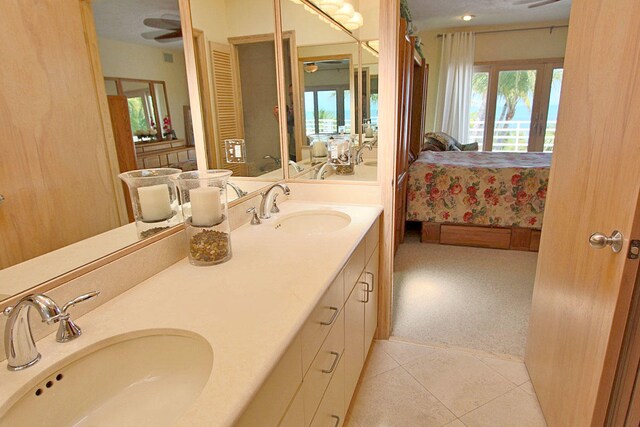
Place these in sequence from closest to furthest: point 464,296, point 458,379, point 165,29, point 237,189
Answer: point 165,29 < point 237,189 < point 458,379 < point 464,296

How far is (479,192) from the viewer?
353 centimetres

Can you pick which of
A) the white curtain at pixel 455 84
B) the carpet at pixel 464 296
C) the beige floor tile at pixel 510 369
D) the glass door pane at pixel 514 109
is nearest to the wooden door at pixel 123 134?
the carpet at pixel 464 296

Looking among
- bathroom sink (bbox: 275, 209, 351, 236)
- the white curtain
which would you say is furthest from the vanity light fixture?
the white curtain

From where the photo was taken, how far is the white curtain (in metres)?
6.05

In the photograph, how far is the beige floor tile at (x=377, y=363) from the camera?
1.92 meters

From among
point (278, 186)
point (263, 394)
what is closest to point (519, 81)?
point (278, 186)

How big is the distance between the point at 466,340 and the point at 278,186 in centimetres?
140

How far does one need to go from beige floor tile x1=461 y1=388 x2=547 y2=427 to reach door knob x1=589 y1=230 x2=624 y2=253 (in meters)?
0.91

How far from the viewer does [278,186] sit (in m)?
1.81

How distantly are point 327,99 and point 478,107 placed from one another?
485 cm

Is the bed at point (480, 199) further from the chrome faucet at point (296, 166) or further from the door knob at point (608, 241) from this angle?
the door knob at point (608, 241)

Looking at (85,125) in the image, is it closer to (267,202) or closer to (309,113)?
(267,202)

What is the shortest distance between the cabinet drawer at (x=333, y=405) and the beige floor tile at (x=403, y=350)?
656mm

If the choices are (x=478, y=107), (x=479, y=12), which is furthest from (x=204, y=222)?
(x=478, y=107)
